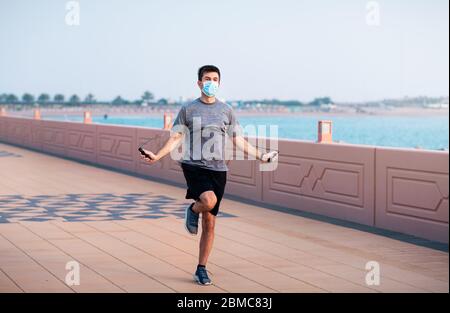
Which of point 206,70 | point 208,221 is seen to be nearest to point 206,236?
point 208,221

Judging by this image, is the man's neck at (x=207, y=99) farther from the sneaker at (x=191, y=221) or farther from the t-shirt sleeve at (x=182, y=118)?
the sneaker at (x=191, y=221)

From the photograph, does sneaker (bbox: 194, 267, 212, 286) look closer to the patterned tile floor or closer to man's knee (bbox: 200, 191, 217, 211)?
man's knee (bbox: 200, 191, 217, 211)

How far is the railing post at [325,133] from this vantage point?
14383 millimetres

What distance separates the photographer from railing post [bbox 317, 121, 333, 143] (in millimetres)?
14383

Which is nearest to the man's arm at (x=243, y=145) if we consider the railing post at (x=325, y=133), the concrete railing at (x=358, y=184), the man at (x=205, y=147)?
the man at (x=205, y=147)

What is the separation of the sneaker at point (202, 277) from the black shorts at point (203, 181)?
0.53 metres

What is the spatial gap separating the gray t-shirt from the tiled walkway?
1.13 m

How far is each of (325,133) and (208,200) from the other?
6.38 meters

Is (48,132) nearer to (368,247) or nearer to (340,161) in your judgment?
(340,161)

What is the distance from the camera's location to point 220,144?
837 centimetres

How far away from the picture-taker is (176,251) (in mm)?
10461

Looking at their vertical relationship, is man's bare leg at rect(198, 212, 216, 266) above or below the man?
below

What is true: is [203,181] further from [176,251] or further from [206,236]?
[176,251]

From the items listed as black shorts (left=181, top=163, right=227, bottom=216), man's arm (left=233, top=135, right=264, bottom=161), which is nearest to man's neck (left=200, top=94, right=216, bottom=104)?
man's arm (left=233, top=135, right=264, bottom=161)
